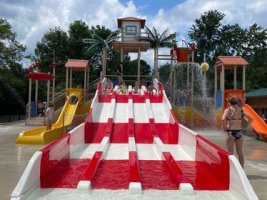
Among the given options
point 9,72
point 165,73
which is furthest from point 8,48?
point 165,73

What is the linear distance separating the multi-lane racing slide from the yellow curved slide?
2.81 meters

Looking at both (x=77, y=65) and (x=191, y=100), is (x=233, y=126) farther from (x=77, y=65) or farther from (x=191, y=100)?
(x=77, y=65)

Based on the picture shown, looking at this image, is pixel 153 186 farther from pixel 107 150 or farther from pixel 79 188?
pixel 107 150

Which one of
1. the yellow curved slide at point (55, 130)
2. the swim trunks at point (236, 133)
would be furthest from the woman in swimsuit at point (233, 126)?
the yellow curved slide at point (55, 130)

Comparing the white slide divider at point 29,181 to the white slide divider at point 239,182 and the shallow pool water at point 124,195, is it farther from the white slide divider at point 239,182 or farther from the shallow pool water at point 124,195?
the white slide divider at point 239,182

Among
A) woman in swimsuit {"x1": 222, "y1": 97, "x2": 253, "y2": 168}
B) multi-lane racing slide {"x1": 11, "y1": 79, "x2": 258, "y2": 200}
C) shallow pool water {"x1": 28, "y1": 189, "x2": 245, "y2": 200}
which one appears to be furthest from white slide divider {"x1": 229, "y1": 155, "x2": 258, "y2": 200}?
woman in swimsuit {"x1": 222, "y1": 97, "x2": 253, "y2": 168}

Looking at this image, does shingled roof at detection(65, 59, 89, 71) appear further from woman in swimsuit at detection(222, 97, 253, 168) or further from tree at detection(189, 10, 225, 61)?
tree at detection(189, 10, 225, 61)

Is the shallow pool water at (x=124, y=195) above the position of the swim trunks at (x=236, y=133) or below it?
below

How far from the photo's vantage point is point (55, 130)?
17.3 meters

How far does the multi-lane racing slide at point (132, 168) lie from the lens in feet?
21.4

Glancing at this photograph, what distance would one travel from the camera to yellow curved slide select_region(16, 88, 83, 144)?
1562 cm

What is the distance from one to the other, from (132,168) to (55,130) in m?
9.80

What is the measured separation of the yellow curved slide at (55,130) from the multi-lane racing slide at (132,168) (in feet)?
9.21

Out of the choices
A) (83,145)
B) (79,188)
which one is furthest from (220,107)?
(79,188)
